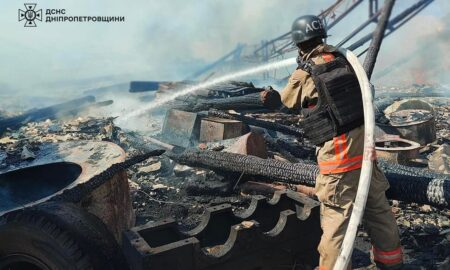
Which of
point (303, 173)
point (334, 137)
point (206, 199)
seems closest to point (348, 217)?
point (334, 137)

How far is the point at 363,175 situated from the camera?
2.69m

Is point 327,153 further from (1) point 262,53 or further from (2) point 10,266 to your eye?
(1) point 262,53

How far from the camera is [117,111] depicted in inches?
553

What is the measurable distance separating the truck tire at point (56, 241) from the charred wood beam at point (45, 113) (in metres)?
8.82

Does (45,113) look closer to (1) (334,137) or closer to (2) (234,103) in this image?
(2) (234,103)

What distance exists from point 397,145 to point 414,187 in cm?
325

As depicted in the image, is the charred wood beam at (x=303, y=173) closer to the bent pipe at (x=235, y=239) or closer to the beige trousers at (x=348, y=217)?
the beige trousers at (x=348, y=217)

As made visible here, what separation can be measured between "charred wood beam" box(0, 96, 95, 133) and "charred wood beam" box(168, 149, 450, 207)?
23.4 ft

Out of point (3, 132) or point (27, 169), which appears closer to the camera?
point (27, 169)

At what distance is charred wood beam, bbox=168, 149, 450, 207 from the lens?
3531 millimetres

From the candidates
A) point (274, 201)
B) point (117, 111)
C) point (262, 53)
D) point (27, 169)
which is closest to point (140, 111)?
point (117, 111)

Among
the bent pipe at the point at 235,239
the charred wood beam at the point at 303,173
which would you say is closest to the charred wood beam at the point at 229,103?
the charred wood beam at the point at 303,173

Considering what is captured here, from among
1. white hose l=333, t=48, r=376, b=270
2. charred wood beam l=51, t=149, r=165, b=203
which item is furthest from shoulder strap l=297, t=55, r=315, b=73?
charred wood beam l=51, t=149, r=165, b=203

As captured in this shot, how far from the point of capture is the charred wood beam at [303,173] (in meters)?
3.53
